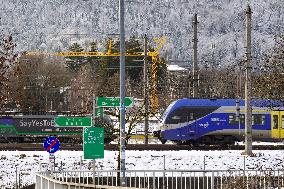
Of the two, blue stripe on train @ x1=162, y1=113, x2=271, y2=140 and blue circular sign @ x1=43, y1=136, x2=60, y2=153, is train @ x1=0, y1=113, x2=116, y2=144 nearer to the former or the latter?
blue stripe on train @ x1=162, y1=113, x2=271, y2=140

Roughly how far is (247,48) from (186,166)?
23.1ft

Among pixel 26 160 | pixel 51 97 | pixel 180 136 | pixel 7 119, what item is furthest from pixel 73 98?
pixel 26 160

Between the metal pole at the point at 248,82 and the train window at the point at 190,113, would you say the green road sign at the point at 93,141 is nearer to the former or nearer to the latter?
the metal pole at the point at 248,82

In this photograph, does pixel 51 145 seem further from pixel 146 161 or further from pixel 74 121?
pixel 146 161

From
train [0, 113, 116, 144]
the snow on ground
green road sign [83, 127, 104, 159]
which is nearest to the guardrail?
green road sign [83, 127, 104, 159]

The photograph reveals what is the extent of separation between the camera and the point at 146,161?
38.1m

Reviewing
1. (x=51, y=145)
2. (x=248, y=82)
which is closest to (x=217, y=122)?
(x=248, y=82)

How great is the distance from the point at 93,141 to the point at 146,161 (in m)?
15.2

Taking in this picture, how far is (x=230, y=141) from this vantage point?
48.7 m

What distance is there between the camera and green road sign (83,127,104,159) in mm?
22922

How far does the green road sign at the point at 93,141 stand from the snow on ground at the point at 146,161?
426 inches

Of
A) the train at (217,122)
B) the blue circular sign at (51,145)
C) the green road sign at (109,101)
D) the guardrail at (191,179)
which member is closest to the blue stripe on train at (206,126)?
the train at (217,122)

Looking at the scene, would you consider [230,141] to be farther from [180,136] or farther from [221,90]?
[221,90]

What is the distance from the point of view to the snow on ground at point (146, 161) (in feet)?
119
